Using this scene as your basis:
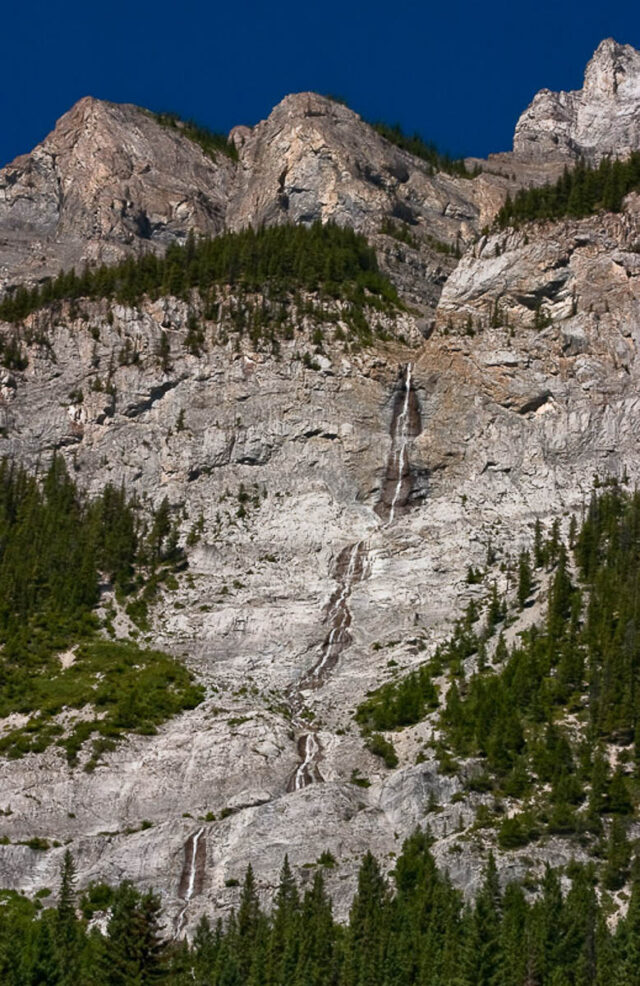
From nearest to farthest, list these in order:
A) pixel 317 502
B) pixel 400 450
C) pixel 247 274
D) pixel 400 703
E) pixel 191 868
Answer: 1. pixel 191 868
2. pixel 400 703
3. pixel 317 502
4. pixel 400 450
5. pixel 247 274


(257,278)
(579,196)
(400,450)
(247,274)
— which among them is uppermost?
(579,196)

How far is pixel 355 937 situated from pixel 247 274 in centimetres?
9617

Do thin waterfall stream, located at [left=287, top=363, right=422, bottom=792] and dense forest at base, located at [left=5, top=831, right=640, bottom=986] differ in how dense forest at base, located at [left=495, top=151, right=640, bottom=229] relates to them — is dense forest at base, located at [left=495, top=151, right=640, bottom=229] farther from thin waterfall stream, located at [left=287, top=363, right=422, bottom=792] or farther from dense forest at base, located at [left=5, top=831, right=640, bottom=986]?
dense forest at base, located at [left=5, top=831, right=640, bottom=986]

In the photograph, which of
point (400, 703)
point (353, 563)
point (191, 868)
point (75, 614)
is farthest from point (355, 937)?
point (353, 563)

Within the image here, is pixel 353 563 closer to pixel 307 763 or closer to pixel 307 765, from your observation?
pixel 307 763

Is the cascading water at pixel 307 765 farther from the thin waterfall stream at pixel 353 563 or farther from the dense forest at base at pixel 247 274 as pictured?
the dense forest at base at pixel 247 274

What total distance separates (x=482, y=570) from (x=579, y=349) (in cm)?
3096

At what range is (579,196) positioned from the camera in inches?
6900

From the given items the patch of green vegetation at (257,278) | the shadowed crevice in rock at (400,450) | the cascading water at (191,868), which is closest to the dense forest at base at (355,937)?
the cascading water at (191,868)

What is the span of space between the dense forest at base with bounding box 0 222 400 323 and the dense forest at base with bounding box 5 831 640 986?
8297cm

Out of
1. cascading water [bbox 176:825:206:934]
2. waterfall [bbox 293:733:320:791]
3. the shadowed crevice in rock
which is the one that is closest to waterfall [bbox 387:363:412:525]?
the shadowed crevice in rock

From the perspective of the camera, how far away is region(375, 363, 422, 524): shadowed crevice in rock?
154 m

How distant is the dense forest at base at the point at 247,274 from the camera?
174000mm

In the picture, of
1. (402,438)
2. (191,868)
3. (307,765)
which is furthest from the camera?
(402,438)
